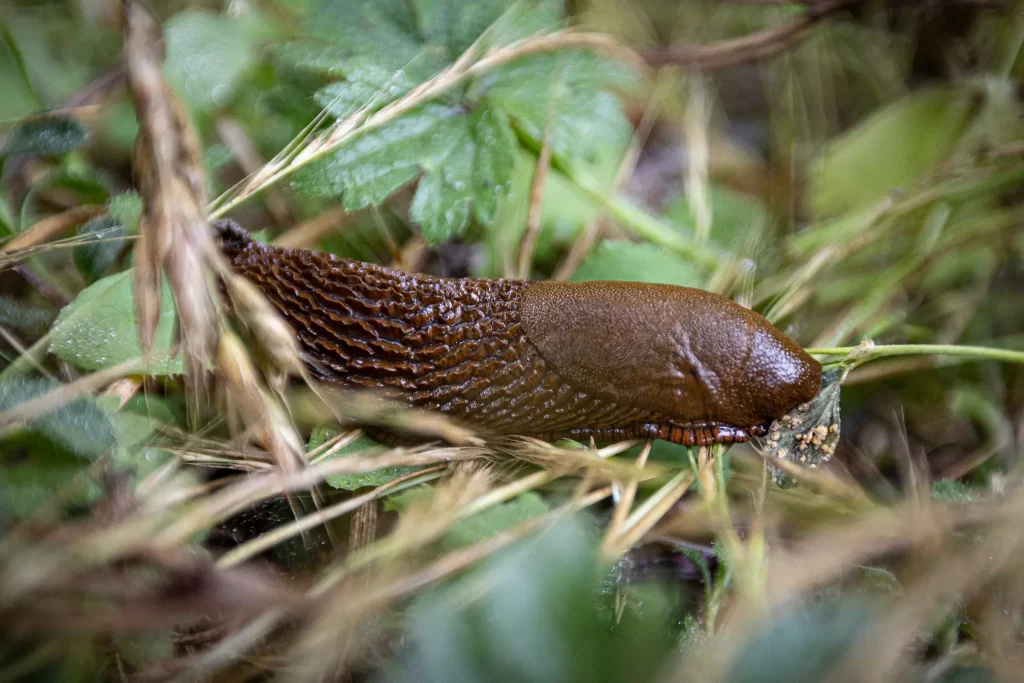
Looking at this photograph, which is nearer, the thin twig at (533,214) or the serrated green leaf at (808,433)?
the serrated green leaf at (808,433)

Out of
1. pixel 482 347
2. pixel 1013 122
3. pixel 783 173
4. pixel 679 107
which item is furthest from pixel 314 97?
pixel 1013 122

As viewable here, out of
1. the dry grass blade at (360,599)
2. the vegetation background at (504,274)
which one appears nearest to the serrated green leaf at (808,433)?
the vegetation background at (504,274)

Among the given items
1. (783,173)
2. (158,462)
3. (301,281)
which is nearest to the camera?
(158,462)

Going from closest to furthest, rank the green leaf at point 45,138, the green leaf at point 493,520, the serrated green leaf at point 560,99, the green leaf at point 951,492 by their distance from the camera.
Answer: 1. the green leaf at point 493,520
2. the green leaf at point 951,492
3. the green leaf at point 45,138
4. the serrated green leaf at point 560,99

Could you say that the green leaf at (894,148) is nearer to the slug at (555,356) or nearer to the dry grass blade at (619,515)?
the slug at (555,356)

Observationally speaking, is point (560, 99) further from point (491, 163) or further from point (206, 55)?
point (206, 55)

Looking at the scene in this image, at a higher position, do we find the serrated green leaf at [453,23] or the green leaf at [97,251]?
the serrated green leaf at [453,23]

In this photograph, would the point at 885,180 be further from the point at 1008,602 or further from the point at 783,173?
the point at 1008,602

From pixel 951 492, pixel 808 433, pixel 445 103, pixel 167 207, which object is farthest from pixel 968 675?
pixel 445 103
